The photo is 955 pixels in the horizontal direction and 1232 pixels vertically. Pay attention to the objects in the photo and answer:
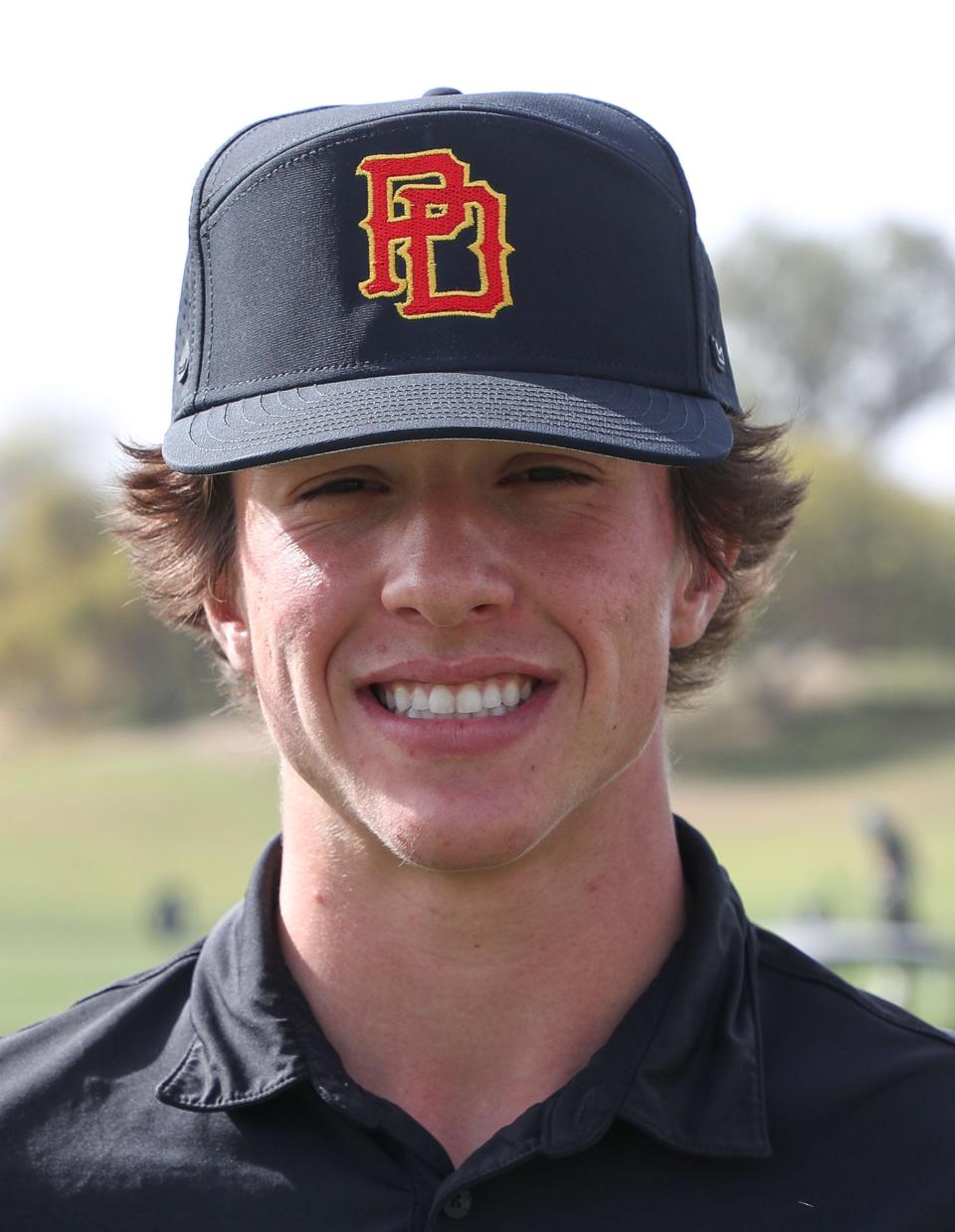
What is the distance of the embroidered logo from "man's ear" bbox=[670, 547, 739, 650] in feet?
1.73

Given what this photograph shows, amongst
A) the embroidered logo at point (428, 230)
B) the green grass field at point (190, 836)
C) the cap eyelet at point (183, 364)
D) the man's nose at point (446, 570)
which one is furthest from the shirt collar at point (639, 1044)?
the green grass field at point (190, 836)

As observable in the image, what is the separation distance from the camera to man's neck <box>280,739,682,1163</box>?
2.19 meters

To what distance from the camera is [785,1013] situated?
2236 mm

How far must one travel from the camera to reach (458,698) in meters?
2.05

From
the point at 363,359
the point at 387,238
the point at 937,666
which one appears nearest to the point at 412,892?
the point at 363,359

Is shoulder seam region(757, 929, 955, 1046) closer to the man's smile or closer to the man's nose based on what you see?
the man's smile

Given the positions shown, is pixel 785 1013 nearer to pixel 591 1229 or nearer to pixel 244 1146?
pixel 591 1229

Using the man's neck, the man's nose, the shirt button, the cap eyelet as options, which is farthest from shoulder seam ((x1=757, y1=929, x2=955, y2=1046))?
the cap eyelet

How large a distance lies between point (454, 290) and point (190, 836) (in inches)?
1025

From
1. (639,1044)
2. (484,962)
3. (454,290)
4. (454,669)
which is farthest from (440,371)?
Answer: (639,1044)

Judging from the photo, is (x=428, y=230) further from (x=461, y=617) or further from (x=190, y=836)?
(x=190, y=836)

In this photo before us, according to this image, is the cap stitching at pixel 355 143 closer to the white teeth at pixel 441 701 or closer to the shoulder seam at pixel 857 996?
the white teeth at pixel 441 701

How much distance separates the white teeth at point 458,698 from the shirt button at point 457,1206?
560 millimetres

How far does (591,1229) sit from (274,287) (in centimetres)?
120
